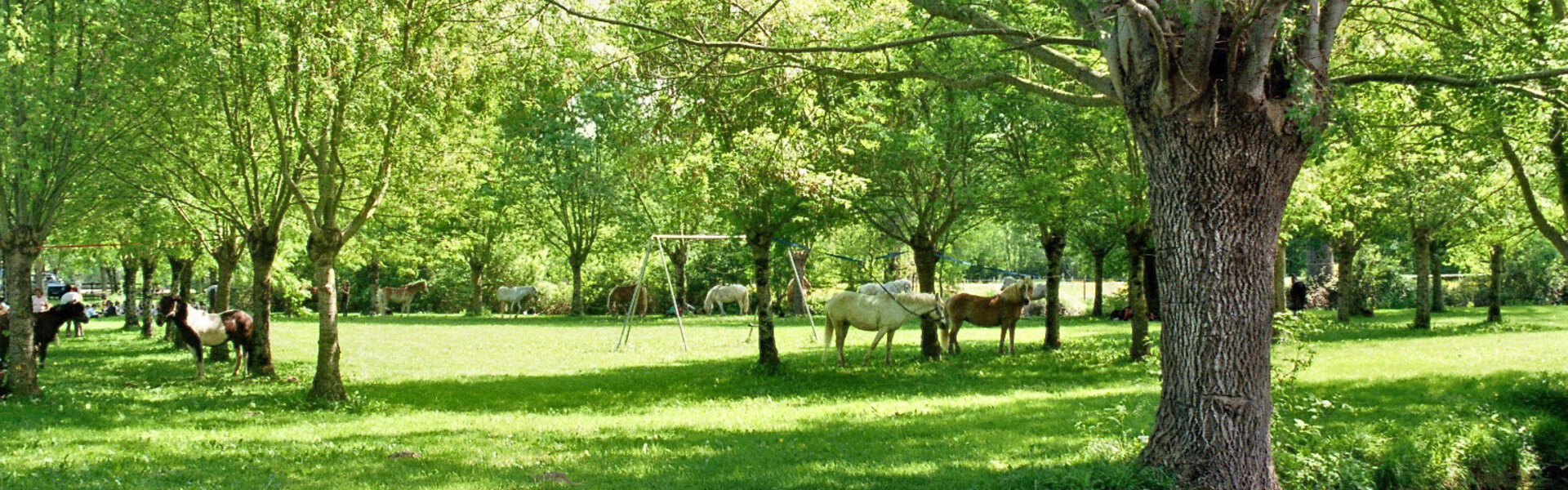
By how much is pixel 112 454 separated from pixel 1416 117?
1347 cm

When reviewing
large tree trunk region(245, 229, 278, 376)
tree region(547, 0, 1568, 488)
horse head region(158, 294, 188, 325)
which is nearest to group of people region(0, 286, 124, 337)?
horse head region(158, 294, 188, 325)

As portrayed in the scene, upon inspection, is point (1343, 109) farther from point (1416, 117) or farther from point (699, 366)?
point (699, 366)

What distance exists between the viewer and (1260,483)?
272 inches

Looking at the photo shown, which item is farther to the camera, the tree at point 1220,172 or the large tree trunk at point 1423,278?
the large tree trunk at point 1423,278

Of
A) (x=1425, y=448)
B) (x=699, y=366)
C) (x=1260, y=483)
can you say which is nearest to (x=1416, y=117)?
(x=1425, y=448)

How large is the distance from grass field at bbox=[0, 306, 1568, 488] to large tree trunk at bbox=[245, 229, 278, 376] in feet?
1.79

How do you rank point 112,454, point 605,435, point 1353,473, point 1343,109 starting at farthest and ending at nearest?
point 605,435 < point 112,454 < point 1353,473 < point 1343,109

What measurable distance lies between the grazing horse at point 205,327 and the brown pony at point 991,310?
12.1m

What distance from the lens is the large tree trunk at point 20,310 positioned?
12.7 m

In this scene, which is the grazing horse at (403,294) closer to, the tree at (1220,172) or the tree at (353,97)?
the tree at (353,97)

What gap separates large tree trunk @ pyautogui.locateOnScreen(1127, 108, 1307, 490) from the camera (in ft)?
21.8

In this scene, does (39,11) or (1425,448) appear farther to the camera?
(39,11)

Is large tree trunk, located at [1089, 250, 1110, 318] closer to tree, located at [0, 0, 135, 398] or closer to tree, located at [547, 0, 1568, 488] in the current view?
tree, located at [547, 0, 1568, 488]

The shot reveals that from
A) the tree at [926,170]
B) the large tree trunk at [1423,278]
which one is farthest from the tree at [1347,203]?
the tree at [926,170]
